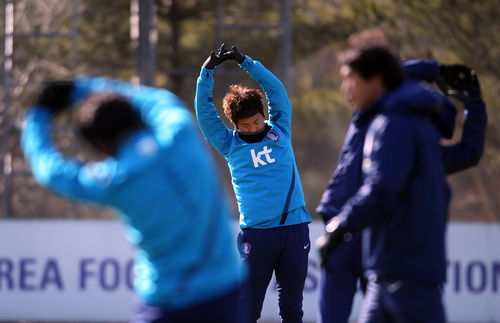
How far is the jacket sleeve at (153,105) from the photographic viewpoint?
1.99 meters

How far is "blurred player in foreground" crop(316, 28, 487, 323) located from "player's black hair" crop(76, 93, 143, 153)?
3.10ft

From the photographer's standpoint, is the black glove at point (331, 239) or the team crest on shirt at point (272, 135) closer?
the black glove at point (331, 239)

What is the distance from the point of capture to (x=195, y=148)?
79.3 inches

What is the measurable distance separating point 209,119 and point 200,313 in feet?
6.63

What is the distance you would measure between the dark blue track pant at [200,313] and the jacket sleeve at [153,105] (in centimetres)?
57

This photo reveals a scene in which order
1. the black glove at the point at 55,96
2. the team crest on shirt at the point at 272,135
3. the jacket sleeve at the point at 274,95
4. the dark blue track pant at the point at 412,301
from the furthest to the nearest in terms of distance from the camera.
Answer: the jacket sleeve at the point at 274,95
the team crest on shirt at the point at 272,135
the dark blue track pant at the point at 412,301
the black glove at the point at 55,96

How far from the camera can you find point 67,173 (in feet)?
6.21

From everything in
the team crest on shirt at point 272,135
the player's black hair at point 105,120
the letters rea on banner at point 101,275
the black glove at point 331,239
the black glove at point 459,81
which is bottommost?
the letters rea on banner at point 101,275

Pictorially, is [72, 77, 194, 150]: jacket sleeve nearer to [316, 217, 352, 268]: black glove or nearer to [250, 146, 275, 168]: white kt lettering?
[316, 217, 352, 268]: black glove

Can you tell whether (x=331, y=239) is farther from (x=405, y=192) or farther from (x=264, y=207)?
(x=264, y=207)

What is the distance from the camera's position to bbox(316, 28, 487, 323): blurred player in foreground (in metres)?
2.62

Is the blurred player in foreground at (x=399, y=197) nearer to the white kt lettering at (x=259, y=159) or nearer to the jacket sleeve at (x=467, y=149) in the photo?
the jacket sleeve at (x=467, y=149)

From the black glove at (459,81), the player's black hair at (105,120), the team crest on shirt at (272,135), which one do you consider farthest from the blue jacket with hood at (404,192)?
the team crest on shirt at (272,135)

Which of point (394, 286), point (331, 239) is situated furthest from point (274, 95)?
point (394, 286)
